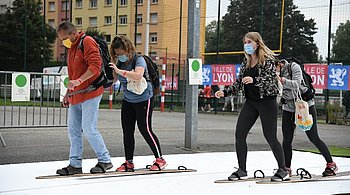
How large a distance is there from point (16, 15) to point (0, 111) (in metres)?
13.9

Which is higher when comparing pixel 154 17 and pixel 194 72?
pixel 154 17

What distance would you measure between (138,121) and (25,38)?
2044cm

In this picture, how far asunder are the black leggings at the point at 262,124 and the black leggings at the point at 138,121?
3.40 ft

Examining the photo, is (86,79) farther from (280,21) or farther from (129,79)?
(280,21)

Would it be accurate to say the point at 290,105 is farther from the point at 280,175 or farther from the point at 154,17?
the point at 154,17

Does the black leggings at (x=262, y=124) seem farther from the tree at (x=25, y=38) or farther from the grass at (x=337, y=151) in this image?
the tree at (x=25, y=38)

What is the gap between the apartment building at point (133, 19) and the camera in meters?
24.8

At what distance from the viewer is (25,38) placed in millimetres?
25453

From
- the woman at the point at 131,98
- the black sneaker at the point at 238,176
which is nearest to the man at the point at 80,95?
the woman at the point at 131,98

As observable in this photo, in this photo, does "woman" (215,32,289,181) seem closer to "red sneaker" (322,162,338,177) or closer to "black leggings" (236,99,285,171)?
"black leggings" (236,99,285,171)

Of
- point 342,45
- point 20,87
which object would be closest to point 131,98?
point 20,87

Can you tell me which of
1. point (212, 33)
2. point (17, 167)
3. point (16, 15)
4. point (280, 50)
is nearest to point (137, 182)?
point (17, 167)

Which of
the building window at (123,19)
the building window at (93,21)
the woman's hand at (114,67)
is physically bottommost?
the woman's hand at (114,67)

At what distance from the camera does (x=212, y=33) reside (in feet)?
71.5
